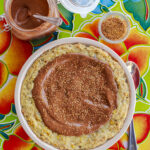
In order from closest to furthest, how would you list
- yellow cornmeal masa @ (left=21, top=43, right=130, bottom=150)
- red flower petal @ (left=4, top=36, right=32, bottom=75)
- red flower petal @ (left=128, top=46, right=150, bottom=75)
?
1. yellow cornmeal masa @ (left=21, top=43, right=130, bottom=150)
2. red flower petal @ (left=4, top=36, right=32, bottom=75)
3. red flower petal @ (left=128, top=46, right=150, bottom=75)

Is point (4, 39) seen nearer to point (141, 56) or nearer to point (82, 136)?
point (82, 136)

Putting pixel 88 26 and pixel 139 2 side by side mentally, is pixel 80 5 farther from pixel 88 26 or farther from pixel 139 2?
pixel 139 2

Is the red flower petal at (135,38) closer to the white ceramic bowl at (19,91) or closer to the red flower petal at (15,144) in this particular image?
the white ceramic bowl at (19,91)

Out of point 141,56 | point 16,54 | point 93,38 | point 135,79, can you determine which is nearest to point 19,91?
point 16,54

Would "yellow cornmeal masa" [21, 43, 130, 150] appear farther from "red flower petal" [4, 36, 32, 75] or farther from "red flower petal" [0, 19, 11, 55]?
"red flower petal" [0, 19, 11, 55]

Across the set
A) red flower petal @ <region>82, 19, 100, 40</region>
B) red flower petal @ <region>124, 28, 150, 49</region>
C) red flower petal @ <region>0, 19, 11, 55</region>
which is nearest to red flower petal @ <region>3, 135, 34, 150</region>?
red flower petal @ <region>0, 19, 11, 55</region>

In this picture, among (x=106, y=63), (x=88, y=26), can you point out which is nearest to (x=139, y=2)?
(x=88, y=26)
